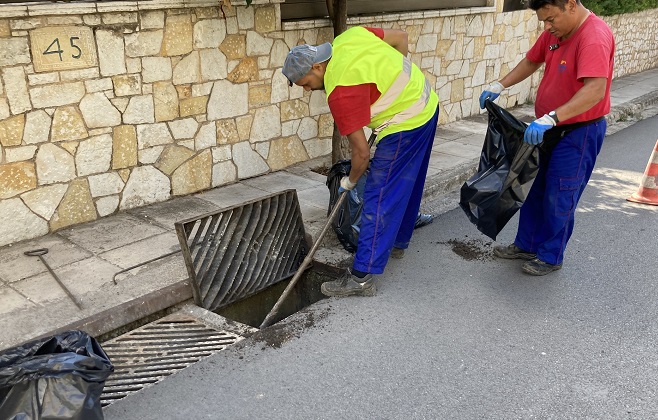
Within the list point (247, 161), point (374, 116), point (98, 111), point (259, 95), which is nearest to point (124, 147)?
point (98, 111)

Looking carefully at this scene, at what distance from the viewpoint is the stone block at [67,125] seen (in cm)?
451

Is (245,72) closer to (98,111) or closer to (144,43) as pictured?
(144,43)

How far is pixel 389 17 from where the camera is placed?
23.0 ft

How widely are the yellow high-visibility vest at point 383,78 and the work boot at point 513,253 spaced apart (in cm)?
128

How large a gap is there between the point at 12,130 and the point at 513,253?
3.74 metres

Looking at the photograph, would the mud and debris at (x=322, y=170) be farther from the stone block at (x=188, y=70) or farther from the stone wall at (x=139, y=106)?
the stone block at (x=188, y=70)

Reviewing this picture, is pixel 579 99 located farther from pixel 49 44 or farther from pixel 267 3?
pixel 49 44

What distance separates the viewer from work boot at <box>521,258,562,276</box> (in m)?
4.18

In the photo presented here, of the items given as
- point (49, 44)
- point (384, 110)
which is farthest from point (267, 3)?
point (384, 110)

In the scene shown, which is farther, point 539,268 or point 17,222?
point 17,222

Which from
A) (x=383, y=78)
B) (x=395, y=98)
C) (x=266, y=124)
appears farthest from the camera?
(x=266, y=124)

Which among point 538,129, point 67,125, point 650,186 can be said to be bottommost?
point 650,186

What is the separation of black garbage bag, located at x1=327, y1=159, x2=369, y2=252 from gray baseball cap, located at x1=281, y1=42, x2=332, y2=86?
1003 mm

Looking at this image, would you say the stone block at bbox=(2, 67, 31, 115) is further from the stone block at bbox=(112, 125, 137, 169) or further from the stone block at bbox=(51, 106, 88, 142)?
the stone block at bbox=(112, 125, 137, 169)
